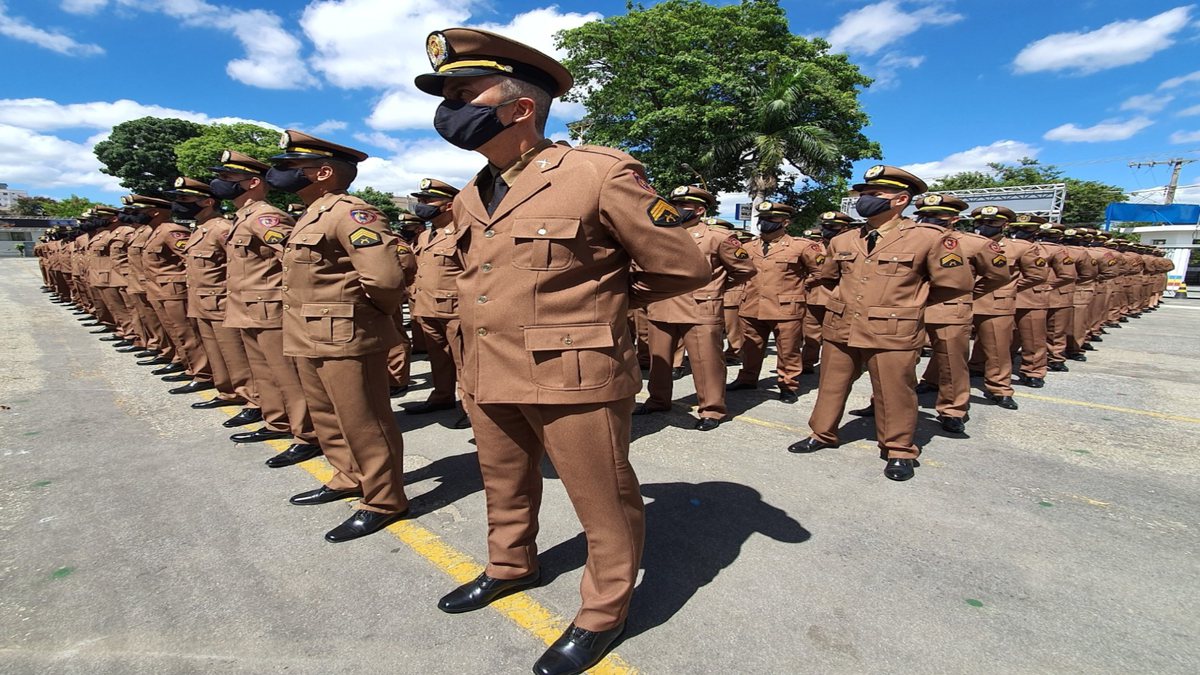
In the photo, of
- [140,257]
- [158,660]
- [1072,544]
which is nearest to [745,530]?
[1072,544]

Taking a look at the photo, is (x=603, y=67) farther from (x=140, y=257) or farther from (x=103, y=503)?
(x=103, y=503)

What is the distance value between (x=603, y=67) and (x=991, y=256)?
23682 mm

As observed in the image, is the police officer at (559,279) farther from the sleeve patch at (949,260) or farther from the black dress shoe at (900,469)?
the sleeve patch at (949,260)

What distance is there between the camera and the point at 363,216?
2953 millimetres

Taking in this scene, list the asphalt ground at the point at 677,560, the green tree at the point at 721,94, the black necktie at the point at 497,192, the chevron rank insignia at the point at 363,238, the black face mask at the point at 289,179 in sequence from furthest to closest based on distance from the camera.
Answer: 1. the green tree at the point at 721,94
2. the black face mask at the point at 289,179
3. the chevron rank insignia at the point at 363,238
4. the asphalt ground at the point at 677,560
5. the black necktie at the point at 497,192

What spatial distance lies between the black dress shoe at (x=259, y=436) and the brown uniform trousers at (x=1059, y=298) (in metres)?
9.03

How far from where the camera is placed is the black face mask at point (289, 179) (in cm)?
312

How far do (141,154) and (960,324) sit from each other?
5001cm

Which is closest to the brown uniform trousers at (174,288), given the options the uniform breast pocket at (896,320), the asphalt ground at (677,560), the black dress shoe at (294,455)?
the asphalt ground at (677,560)

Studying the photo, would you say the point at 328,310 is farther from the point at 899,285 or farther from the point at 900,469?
the point at 900,469

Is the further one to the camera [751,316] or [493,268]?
[751,316]

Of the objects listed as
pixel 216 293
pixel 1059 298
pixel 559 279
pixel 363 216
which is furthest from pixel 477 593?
pixel 1059 298

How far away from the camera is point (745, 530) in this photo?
3018 millimetres

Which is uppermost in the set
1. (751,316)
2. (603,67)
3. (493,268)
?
(603,67)
